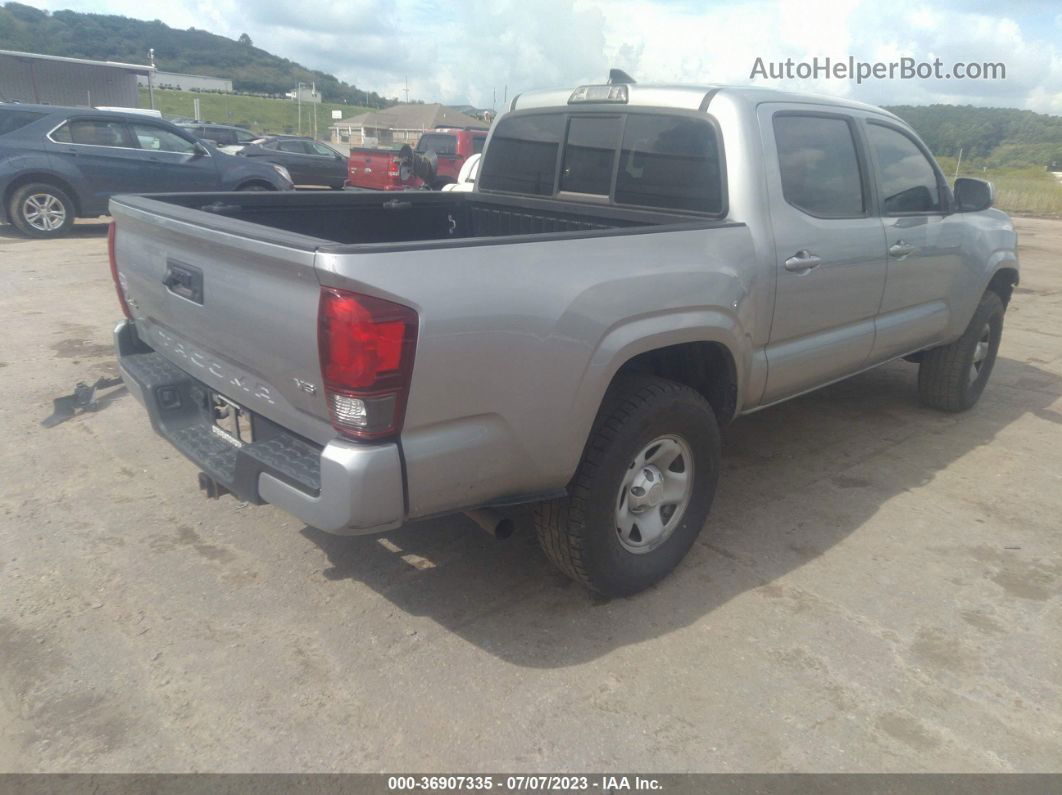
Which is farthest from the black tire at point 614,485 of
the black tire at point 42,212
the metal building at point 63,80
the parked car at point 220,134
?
the metal building at point 63,80

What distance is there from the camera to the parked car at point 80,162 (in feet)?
34.6

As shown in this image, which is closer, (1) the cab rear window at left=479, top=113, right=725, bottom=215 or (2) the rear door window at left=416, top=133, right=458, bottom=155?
(1) the cab rear window at left=479, top=113, right=725, bottom=215

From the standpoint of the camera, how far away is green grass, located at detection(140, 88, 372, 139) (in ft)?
246

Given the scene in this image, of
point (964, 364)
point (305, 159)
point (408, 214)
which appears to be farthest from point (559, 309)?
point (305, 159)

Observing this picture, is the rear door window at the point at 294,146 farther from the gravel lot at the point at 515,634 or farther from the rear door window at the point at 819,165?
the rear door window at the point at 819,165

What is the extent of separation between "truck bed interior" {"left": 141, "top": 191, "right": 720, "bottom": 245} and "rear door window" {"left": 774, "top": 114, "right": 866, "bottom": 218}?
0.49 meters

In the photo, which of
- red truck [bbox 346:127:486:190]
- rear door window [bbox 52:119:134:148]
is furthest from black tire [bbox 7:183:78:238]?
red truck [bbox 346:127:486:190]

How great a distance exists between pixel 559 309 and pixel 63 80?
107 ft

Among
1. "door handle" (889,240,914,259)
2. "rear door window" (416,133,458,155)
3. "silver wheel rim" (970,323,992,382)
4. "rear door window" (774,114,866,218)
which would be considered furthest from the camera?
"rear door window" (416,133,458,155)

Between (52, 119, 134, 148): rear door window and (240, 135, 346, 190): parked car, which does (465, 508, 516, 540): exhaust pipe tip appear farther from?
(240, 135, 346, 190): parked car

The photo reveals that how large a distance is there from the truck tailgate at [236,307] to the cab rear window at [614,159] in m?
1.88

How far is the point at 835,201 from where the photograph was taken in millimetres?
3824

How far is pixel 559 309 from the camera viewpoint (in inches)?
99.0

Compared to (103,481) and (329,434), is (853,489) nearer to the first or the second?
(329,434)
